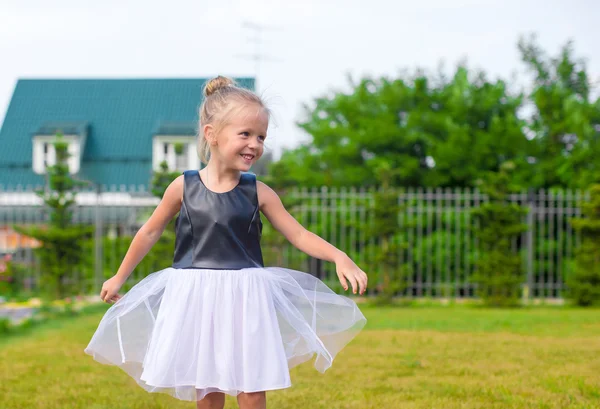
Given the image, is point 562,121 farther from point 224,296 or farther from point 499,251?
point 224,296

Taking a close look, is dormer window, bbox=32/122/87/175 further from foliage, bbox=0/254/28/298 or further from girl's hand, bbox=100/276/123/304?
girl's hand, bbox=100/276/123/304

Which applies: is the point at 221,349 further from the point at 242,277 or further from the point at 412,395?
the point at 412,395

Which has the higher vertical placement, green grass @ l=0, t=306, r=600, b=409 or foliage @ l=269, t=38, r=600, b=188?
foliage @ l=269, t=38, r=600, b=188

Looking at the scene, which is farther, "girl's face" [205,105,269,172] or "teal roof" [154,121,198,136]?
"teal roof" [154,121,198,136]

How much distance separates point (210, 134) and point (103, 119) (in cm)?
2085

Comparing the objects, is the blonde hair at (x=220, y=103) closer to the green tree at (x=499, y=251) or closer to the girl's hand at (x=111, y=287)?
the girl's hand at (x=111, y=287)

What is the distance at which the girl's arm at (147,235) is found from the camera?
127 inches

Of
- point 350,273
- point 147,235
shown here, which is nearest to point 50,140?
point 147,235

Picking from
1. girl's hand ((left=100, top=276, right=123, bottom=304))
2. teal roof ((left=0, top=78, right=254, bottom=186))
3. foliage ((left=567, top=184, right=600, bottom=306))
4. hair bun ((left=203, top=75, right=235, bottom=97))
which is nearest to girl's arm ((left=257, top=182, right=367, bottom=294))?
hair bun ((left=203, top=75, right=235, bottom=97))

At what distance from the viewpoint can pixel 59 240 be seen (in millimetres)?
11359

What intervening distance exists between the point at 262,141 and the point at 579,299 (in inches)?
406

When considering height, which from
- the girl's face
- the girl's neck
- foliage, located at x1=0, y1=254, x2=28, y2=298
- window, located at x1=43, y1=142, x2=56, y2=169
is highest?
window, located at x1=43, y1=142, x2=56, y2=169

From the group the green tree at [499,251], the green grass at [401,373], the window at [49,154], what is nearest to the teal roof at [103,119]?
the window at [49,154]

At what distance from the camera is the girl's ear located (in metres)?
3.16
